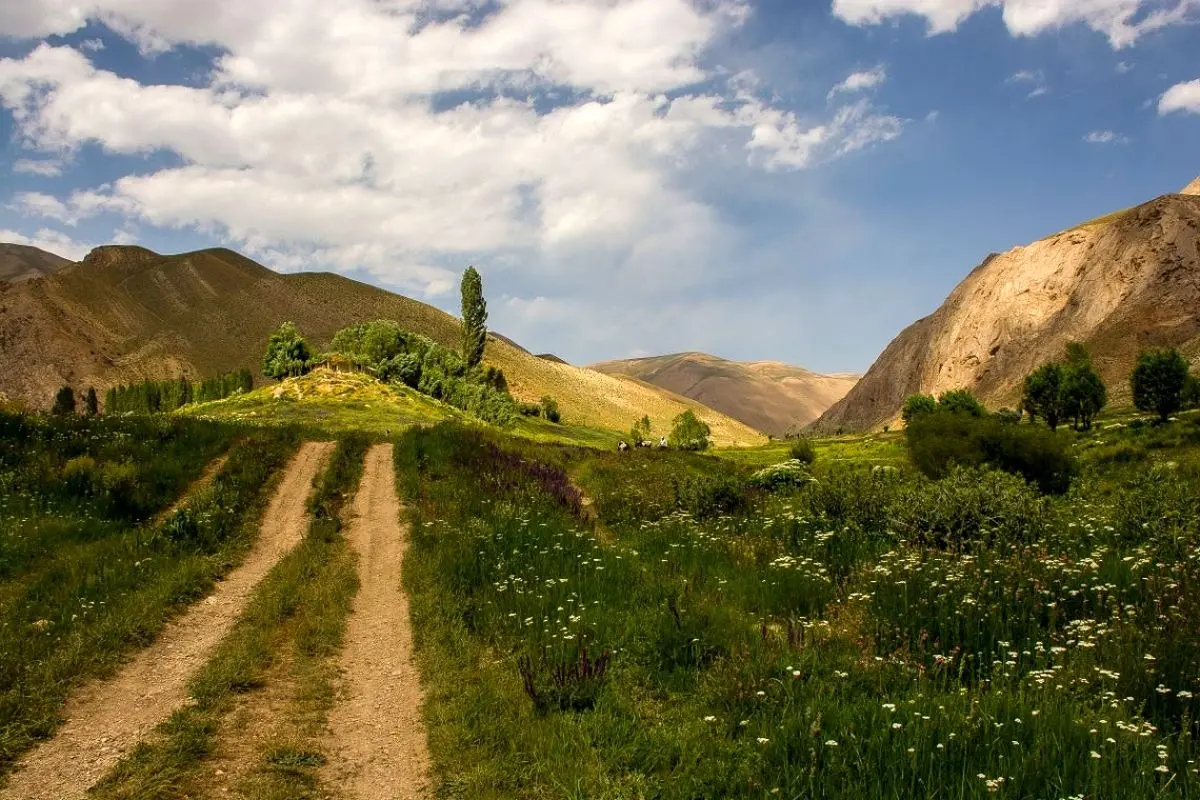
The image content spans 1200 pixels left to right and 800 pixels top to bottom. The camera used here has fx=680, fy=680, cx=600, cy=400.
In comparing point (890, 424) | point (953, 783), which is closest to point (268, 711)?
point (953, 783)

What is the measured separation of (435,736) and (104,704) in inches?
155

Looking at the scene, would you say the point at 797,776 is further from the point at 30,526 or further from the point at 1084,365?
the point at 1084,365

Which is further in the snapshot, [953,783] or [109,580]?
[109,580]

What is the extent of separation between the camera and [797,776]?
512 cm

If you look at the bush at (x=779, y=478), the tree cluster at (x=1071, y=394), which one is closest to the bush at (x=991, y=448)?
the bush at (x=779, y=478)

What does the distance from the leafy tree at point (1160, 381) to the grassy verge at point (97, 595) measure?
290ft

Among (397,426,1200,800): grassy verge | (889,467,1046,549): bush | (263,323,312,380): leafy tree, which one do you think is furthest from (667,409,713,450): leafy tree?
(397,426,1200,800): grassy verge

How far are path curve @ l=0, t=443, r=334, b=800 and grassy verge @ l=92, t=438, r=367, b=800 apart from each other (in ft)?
0.76

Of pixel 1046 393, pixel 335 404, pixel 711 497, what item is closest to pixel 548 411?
pixel 335 404

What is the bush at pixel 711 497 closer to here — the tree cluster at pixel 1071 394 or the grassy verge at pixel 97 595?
the grassy verge at pixel 97 595

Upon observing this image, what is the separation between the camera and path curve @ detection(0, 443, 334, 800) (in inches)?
241

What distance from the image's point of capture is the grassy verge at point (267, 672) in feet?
20.0

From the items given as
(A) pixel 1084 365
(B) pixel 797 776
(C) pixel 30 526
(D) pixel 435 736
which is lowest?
(D) pixel 435 736

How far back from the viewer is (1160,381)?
75.4 meters
